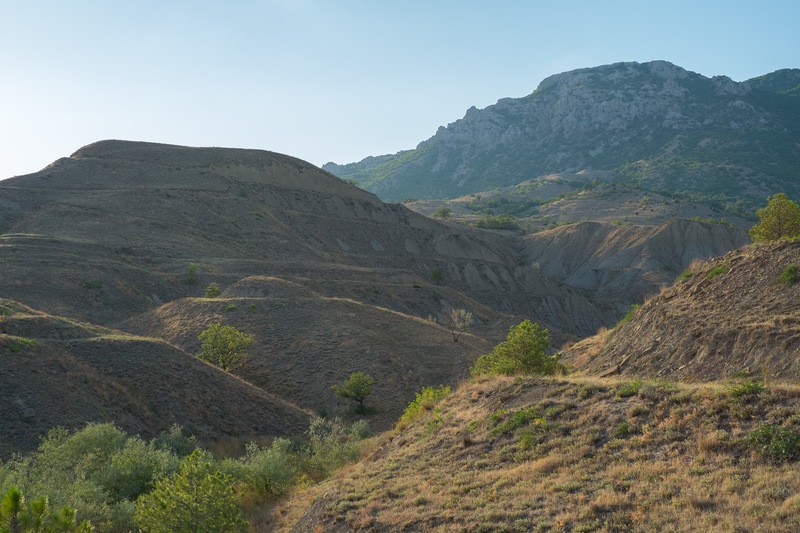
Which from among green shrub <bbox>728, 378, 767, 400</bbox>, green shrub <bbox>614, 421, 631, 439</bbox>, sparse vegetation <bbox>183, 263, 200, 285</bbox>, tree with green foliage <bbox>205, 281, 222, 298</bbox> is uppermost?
sparse vegetation <bbox>183, 263, 200, 285</bbox>

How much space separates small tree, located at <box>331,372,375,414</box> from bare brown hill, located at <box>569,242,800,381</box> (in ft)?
49.3

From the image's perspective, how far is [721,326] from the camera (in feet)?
61.9

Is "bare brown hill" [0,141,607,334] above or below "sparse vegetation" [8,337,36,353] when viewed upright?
above

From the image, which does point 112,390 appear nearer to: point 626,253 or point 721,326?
point 721,326

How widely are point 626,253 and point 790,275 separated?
8215 centimetres

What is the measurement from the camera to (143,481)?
18.2 m

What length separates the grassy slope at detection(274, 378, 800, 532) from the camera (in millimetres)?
9867

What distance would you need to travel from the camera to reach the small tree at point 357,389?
3616cm

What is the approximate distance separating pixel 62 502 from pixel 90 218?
61.4 meters

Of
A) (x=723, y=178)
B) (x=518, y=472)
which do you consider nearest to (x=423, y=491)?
(x=518, y=472)

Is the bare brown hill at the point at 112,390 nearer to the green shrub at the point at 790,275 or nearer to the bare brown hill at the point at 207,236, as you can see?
the bare brown hill at the point at 207,236

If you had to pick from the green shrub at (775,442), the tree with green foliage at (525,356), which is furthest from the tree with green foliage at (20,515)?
the tree with green foliage at (525,356)

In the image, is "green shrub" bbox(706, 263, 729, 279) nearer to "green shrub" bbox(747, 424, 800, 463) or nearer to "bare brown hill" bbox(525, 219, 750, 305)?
"green shrub" bbox(747, 424, 800, 463)

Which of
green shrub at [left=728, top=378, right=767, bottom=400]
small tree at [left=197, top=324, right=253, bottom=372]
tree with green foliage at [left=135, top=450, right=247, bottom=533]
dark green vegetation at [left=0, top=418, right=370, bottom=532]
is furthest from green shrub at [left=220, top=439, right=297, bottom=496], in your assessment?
small tree at [left=197, top=324, right=253, bottom=372]
